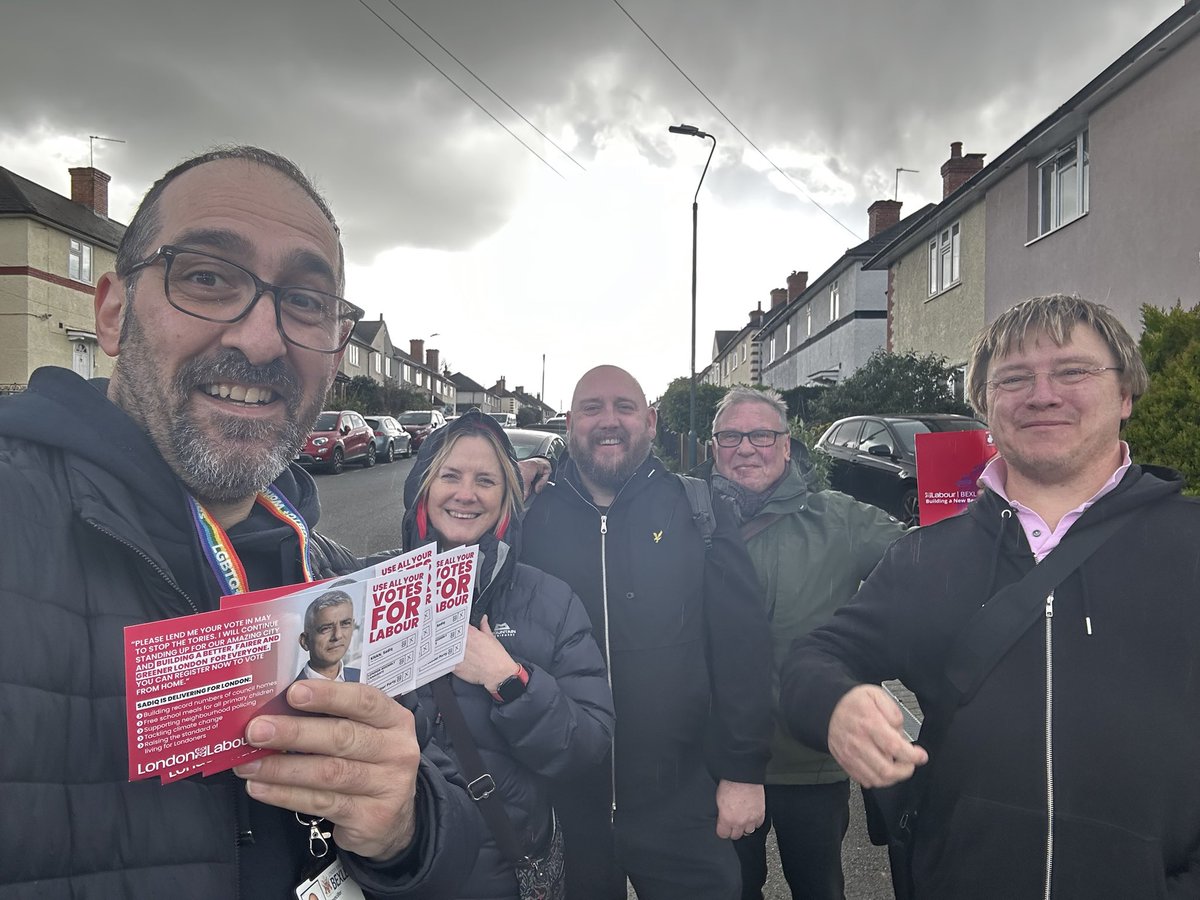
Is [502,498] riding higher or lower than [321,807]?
higher

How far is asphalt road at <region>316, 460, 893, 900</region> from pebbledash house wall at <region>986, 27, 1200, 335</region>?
8613 millimetres

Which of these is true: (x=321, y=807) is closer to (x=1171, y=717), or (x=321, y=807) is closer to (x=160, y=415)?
(x=160, y=415)

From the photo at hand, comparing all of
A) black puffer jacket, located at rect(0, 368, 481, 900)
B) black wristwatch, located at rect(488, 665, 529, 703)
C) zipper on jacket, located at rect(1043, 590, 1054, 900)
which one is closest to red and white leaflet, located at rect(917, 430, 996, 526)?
zipper on jacket, located at rect(1043, 590, 1054, 900)

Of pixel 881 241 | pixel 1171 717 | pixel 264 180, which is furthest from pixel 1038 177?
pixel 264 180

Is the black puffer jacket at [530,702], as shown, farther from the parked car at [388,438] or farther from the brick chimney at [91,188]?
the parked car at [388,438]

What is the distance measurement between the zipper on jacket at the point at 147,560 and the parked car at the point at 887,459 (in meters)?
7.44

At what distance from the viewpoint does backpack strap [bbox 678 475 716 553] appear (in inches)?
100

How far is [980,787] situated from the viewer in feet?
5.07

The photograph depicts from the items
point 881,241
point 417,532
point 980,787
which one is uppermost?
point 881,241

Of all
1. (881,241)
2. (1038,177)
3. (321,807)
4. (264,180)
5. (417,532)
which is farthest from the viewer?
(881,241)

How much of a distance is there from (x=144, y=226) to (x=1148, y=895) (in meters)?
2.31

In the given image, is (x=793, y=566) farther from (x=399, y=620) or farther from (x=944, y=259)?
(x=944, y=259)

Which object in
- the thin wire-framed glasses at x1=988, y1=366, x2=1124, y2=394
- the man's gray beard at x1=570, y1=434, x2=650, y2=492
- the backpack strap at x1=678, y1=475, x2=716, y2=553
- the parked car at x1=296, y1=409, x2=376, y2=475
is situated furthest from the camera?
the parked car at x1=296, y1=409, x2=376, y2=475

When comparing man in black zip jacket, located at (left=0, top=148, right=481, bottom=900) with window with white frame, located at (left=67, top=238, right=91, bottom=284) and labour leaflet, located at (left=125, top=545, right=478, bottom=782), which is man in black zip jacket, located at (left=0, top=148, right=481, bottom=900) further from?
window with white frame, located at (left=67, top=238, right=91, bottom=284)
